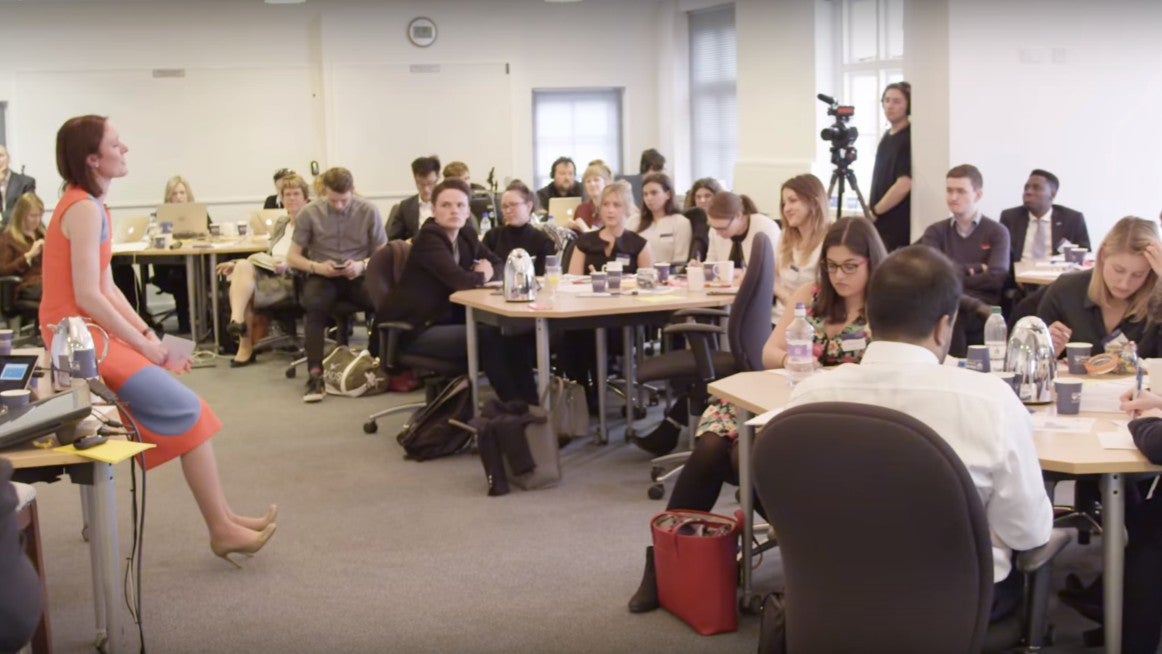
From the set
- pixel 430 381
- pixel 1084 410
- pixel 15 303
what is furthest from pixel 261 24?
pixel 1084 410

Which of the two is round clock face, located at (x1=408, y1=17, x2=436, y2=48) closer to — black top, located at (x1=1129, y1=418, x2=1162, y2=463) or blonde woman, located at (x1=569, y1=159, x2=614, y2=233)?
blonde woman, located at (x1=569, y1=159, x2=614, y2=233)

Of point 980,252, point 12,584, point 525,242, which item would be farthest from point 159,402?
point 980,252

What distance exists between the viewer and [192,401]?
12.8ft

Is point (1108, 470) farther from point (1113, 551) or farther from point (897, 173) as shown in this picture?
point (897, 173)

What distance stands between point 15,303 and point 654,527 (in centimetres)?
653

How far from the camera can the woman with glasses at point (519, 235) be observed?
272 inches

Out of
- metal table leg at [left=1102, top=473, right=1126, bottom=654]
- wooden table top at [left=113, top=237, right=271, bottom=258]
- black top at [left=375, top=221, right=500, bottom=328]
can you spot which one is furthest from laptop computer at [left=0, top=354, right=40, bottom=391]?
wooden table top at [left=113, top=237, right=271, bottom=258]

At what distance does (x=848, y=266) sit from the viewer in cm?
374

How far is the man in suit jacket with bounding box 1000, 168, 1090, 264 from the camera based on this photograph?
719 cm

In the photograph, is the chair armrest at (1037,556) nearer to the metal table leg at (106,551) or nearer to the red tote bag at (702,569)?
the red tote bag at (702,569)

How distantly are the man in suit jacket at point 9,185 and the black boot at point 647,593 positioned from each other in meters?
7.96

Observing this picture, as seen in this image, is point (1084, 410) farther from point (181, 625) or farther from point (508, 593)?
point (181, 625)

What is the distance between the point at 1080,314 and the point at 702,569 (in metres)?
1.43

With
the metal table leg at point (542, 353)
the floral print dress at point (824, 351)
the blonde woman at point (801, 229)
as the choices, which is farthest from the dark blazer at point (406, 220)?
the floral print dress at point (824, 351)
